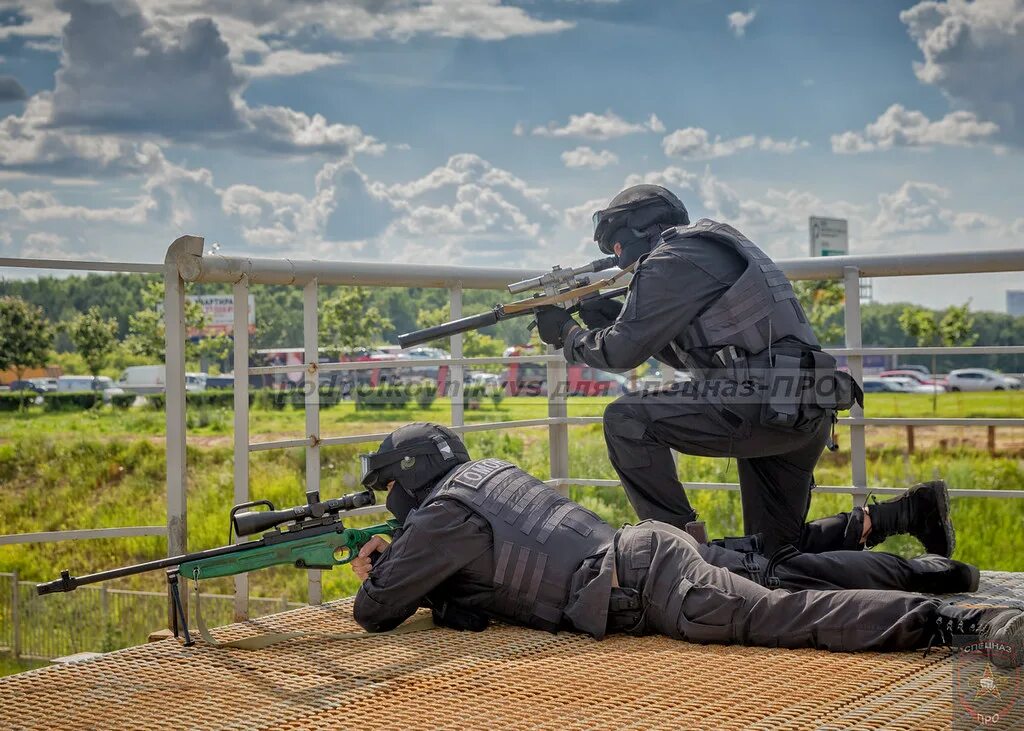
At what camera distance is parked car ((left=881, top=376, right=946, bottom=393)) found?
2851 cm

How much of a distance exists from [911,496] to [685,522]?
2.82 feet

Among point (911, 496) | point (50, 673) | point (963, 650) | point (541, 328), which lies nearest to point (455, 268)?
point (541, 328)

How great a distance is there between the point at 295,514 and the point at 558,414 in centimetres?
200

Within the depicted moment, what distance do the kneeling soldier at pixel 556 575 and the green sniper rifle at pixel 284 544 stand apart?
0.07 meters

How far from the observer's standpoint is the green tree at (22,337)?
2900 cm

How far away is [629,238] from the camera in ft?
13.3

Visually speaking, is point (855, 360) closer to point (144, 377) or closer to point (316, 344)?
point (316, 344)

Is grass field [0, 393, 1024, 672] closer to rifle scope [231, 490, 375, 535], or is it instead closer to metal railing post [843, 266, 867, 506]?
metal railing post [843, 266, 867, 506]

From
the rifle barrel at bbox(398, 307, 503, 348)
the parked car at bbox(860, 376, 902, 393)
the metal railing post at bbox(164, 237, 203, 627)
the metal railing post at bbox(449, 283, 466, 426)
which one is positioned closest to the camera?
the metal railing post at bbox(164, 237, 203, 627)

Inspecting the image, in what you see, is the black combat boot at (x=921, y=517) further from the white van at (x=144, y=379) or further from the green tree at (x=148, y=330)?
the green tree at (x=148, y=330)

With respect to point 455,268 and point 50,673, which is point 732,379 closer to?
point 455,268

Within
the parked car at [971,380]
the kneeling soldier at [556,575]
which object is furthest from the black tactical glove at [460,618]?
the parked car at [971,380]

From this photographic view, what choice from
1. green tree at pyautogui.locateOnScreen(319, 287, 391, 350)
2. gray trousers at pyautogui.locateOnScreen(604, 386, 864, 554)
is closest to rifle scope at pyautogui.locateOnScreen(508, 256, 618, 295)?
gray trousers at pyautogui.locateOnScreen(604, 386, 864, 554)

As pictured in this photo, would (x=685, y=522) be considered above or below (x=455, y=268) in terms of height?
below
